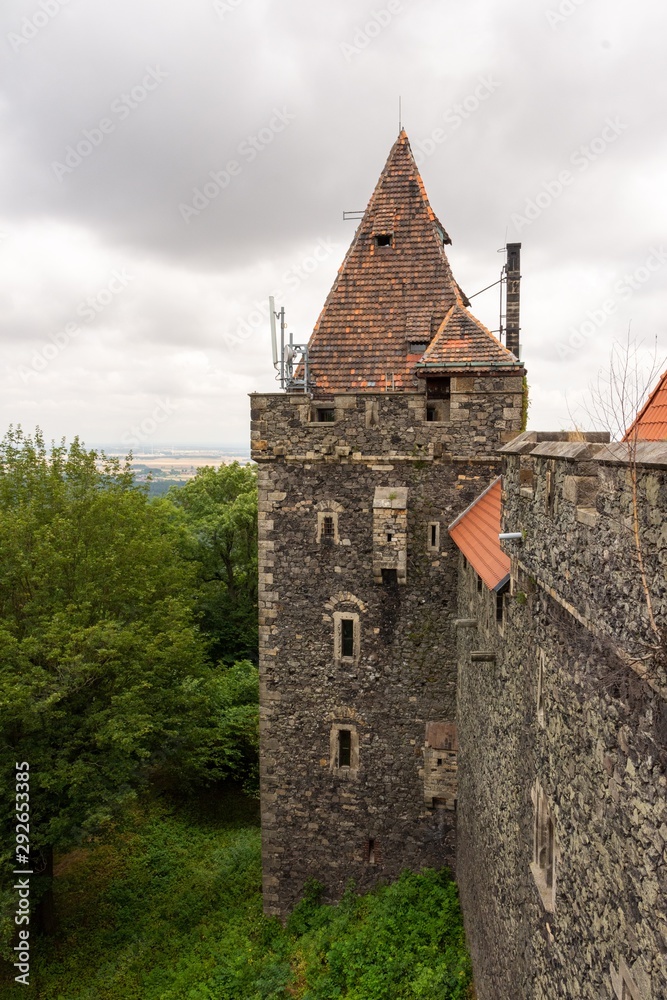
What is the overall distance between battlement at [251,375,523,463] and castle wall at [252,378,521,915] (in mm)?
22

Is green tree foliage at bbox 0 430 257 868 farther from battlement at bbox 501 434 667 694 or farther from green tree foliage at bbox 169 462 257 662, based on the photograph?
battlement at bbox 501 434 667 694

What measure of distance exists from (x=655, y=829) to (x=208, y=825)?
14371 millimetres

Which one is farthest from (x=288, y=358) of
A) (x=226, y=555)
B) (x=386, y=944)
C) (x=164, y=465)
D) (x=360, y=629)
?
(x=164, y=465)

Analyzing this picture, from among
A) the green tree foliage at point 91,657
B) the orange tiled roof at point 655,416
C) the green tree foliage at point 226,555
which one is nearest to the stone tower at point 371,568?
the green tree foliage at point 91,657

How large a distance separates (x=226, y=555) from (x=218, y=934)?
1313 centimetres

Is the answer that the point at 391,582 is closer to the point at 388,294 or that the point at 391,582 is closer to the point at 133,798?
the point at 388,294

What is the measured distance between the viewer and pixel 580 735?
3529mm

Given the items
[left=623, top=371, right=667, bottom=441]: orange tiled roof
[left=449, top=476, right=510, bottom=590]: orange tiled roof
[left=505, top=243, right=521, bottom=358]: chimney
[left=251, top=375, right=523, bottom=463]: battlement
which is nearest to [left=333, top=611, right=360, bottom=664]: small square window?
[left=449, top=476, right=510, bottom=590]: orange tiled roof

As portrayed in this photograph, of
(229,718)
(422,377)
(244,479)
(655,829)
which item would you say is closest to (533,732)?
(655,829)

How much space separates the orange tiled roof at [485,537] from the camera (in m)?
5.78

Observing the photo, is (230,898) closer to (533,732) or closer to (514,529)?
(533,732)

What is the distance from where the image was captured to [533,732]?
4605 mm

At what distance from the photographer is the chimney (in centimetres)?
1041

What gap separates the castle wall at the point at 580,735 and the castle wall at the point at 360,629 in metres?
3.37
